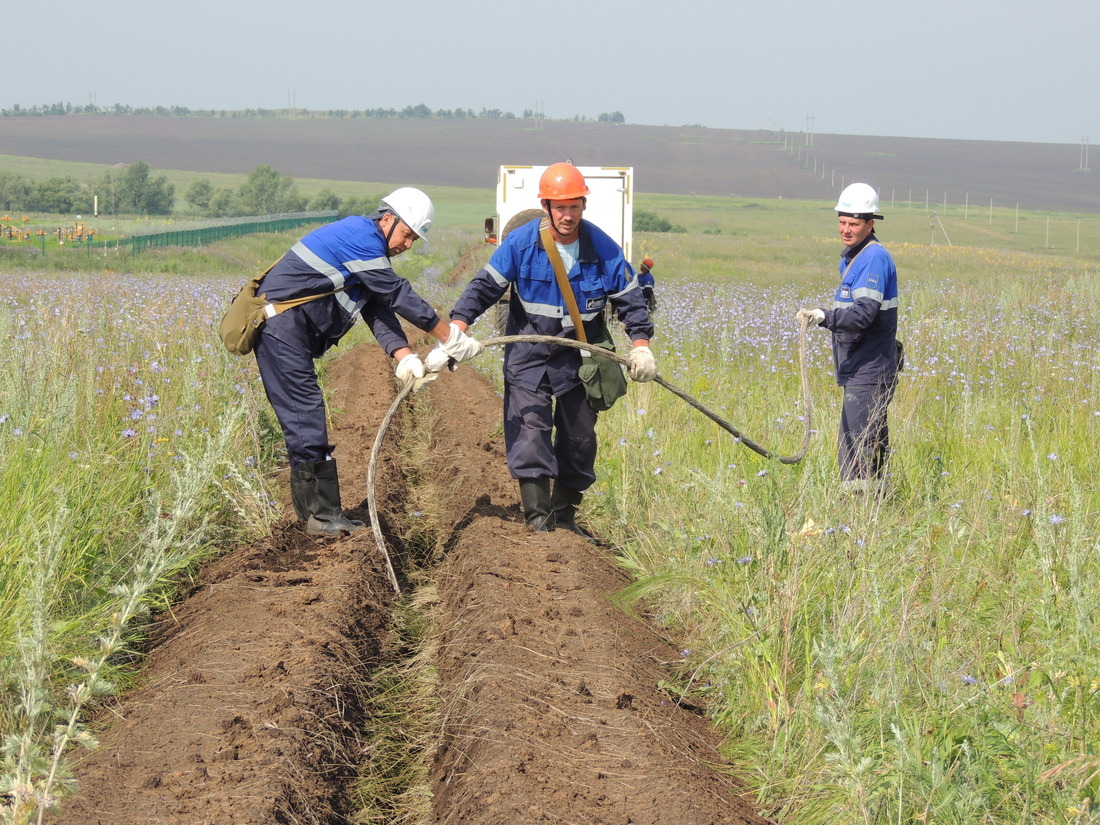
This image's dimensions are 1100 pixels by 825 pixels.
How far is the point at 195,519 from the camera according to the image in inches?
238

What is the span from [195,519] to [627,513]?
254 centimetres

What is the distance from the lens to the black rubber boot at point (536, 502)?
21.2 feet

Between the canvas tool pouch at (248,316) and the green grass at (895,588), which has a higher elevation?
the canvas tool pouch at (248,316)

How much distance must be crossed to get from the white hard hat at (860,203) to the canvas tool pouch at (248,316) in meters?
3.02

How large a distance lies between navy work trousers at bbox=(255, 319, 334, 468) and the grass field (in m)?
0.30

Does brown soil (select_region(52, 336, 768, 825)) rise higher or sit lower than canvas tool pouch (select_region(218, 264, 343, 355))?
lower

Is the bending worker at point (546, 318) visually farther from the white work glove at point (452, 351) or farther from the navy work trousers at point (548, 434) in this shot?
the white work glove at point (452, 351)

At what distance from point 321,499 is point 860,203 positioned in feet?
11.8

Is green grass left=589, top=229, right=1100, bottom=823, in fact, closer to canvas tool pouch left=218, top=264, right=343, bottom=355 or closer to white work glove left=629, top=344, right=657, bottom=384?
white work glove left=629, top=344, right=657, bottom=384

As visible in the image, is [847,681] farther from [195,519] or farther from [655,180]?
[655,180]

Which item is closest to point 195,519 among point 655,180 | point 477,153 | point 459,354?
point 459,354

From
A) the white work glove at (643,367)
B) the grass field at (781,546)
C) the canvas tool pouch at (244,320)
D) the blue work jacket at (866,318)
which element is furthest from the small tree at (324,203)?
the white work glove at (643,367)

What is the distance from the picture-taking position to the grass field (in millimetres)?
3289

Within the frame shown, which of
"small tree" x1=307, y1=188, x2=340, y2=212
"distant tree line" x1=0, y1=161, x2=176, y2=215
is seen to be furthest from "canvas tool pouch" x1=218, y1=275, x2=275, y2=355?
"small tree" x1=307, y1=188, x2=340, y2=212
